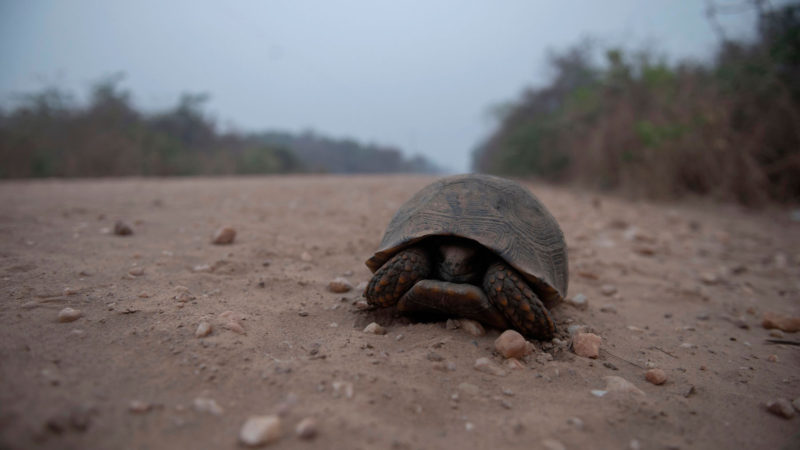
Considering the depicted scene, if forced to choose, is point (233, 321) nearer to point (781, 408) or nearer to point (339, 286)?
point (339, 286)

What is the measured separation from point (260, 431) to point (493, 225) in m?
1.53

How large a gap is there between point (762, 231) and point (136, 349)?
7688 mm

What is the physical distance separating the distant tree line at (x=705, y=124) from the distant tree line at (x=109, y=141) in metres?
13.6

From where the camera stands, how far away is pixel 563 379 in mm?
1951

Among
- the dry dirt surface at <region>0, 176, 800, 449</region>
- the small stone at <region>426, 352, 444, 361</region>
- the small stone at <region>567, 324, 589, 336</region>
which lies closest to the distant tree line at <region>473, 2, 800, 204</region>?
the dry dirt surface at <region>0, 176, 800, 449</region>

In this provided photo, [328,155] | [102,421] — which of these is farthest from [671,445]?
[328,155]

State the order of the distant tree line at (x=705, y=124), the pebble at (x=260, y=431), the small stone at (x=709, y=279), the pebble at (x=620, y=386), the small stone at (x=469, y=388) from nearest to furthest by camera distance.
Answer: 1. the pebble at (x=260, y=431)
2. the small stone at (x=469, y=388)
3. the pebble at (x=620, y=386)
4. the small stone at (x=709, y=279)
5. the distant tree line at (x=705, y=124)

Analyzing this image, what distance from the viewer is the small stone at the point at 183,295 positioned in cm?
234

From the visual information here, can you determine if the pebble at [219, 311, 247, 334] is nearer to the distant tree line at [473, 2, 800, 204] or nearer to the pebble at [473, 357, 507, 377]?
the pebble at [473, 357, 507, 377]

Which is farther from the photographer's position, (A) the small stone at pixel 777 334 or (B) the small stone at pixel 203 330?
(A) the small stone at pixel 777 334

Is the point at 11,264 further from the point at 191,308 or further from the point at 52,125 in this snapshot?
the point at 52,125

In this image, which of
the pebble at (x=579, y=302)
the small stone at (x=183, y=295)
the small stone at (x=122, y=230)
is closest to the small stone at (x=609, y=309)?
the pebble at (x=579, y=302)

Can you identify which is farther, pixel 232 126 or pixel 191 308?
pixel 232 126

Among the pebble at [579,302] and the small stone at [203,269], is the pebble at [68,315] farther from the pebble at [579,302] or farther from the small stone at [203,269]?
the pebble at [579,302]
